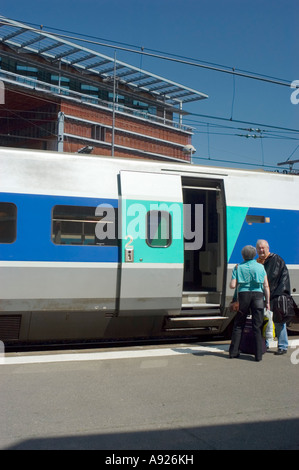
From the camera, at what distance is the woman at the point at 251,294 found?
765 cm

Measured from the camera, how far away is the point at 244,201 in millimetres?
9367

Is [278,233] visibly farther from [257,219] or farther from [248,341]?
[248,341]

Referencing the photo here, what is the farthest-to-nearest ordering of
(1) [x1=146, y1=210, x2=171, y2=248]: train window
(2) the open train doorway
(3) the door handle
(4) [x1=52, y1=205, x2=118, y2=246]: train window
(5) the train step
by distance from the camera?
(2) the open train doorway → (5) the train step → (1) [x1=146, y1=210, x2=171, y2=248]: train window → (3) the door handle → (4) [x1=52, y1=205, x2=118, y2=246]: train window

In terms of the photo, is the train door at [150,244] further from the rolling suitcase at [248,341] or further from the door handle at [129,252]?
the rolling suitcase at [248,341]

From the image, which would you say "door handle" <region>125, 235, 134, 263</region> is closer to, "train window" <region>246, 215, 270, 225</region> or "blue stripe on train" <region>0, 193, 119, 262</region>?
"blue stripe on train" <region>0, 193, 119, 262</region>

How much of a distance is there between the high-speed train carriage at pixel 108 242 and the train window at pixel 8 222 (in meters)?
0.01

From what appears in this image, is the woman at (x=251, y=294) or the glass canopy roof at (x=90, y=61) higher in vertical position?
the glass canopy roof at (x=90, y=61)

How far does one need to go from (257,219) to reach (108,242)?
280 cm

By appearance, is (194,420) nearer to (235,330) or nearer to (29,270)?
(235,330)

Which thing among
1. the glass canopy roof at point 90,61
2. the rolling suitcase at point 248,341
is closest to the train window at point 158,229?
the rolling suitcase at point 248,341

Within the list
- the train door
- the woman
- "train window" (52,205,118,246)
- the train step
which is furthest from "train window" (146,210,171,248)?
the woman

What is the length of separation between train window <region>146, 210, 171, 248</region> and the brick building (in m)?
56.5

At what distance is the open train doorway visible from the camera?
30.5 ft
